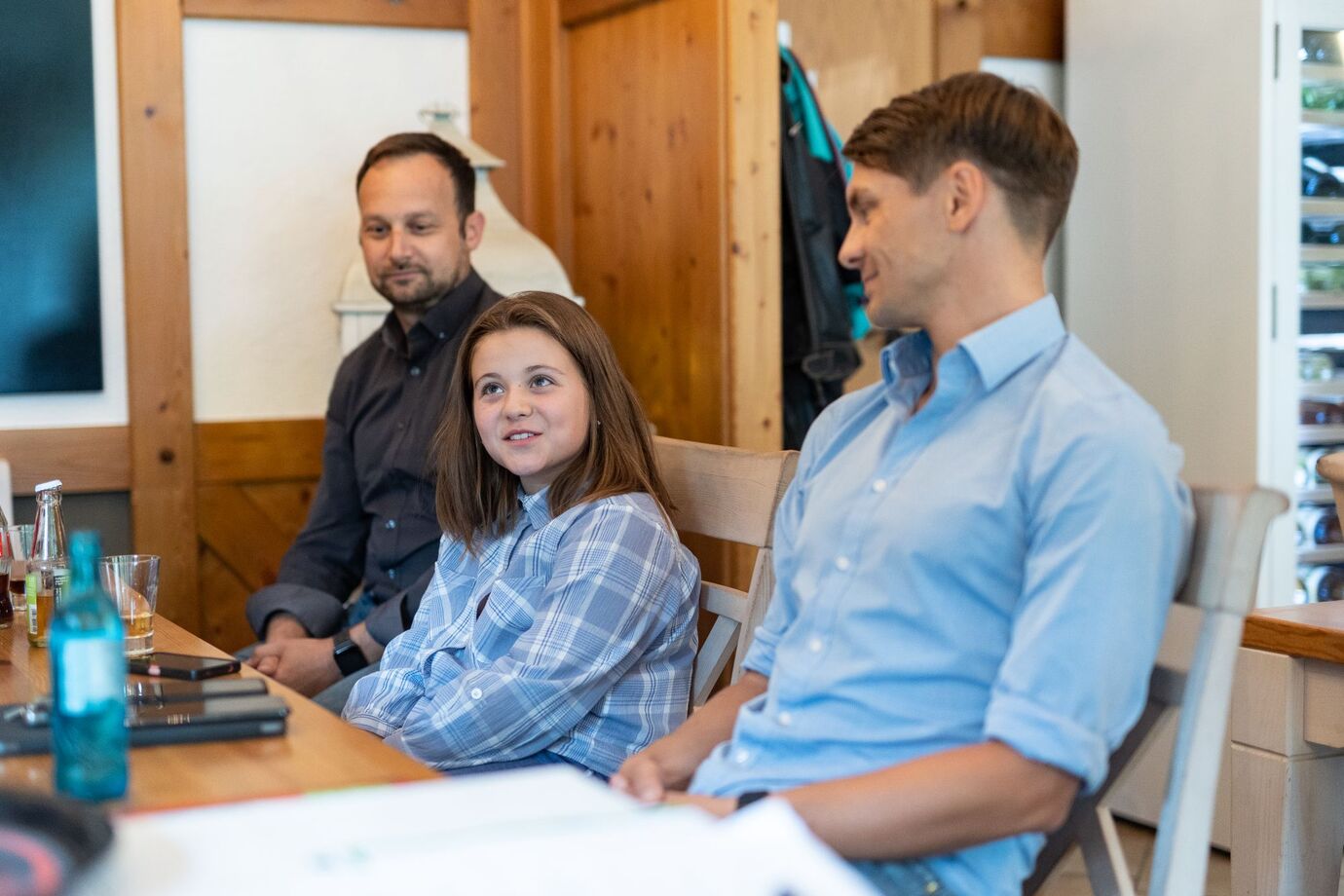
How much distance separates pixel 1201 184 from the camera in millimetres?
3672

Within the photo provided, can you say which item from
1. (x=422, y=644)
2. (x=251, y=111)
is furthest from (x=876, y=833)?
(x=251, y=111)

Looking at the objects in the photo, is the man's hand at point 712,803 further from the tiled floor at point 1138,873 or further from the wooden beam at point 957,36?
the wooden beam at point 957,36

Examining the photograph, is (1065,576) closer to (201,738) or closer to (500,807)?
(500,807)

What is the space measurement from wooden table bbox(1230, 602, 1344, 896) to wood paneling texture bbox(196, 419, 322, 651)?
2.34 meters

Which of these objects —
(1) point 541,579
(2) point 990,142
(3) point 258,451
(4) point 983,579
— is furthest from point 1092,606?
(3) point 258,451

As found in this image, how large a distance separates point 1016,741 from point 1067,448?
0.79 feet

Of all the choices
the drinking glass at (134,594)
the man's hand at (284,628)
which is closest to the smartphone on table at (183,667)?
the drinking glass at (134,594)

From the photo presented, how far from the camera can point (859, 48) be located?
13.0ft

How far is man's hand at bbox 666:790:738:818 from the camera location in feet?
4.48

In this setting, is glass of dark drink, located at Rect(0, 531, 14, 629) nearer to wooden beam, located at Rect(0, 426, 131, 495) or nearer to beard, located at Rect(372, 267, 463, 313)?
beard, located at Rect(372, 267, 463, 313)

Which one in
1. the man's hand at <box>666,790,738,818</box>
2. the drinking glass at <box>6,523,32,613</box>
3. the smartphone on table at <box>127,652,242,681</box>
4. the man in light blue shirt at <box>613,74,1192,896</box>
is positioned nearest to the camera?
the man in light blue shirt at <box>613,74,1192,896</box>

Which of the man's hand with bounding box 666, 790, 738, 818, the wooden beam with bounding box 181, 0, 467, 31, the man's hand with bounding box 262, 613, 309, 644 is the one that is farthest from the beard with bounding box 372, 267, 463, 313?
the man's hand with bounding box 666, 790, 738, 818

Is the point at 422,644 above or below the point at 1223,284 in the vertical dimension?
below

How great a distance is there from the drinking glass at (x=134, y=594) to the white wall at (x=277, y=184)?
76.6 inches
